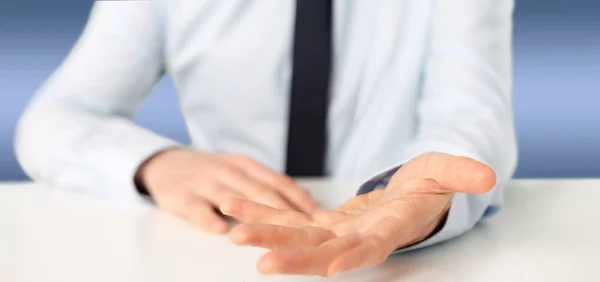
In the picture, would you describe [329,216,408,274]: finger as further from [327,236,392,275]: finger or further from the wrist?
the wrist

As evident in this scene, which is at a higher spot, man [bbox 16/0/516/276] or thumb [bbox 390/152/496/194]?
thumb [bbox 390/152/496/194]

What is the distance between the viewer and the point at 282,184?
2.06ft

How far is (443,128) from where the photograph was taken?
67 centimetres

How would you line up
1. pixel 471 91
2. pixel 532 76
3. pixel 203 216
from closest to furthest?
pixel 203 216 < pixel 471 91 < pixel 532 76

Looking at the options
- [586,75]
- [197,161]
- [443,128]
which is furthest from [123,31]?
[586,75]

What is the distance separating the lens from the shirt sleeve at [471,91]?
631 mm

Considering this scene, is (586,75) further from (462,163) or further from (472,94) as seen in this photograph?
(462,163)

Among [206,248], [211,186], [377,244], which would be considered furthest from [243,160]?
[377,244]

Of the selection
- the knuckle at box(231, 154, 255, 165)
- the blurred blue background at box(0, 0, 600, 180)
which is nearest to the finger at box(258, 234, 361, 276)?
the knuckle at box(231, 154, 255, 165)

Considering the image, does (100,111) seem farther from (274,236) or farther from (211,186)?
(274,236)

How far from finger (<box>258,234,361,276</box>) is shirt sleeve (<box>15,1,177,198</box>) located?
0.33m

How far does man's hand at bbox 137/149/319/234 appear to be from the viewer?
23.7 inches

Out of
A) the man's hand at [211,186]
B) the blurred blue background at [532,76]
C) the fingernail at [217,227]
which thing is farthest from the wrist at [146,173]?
the blurred blue background at [532,76]

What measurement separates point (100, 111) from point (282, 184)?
35 cm
